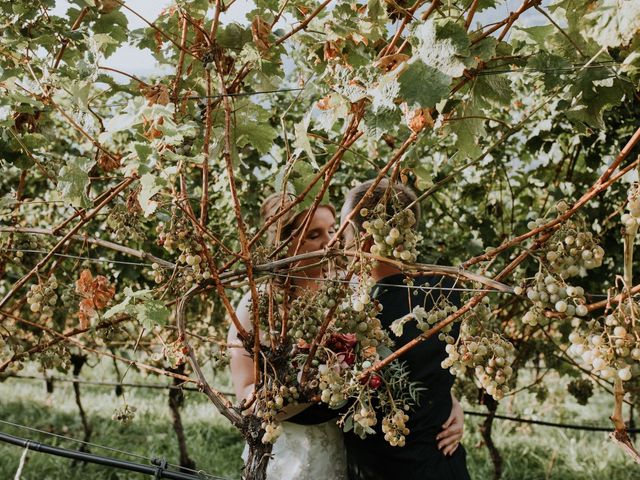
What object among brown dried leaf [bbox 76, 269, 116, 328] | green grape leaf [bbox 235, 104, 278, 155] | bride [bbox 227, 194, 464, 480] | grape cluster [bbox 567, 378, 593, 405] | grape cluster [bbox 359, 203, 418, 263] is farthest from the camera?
grape cluster [bbox 567, 378, 593, 405]

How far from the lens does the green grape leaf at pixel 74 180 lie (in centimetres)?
145

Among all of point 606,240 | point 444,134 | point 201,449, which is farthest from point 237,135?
point 201,449

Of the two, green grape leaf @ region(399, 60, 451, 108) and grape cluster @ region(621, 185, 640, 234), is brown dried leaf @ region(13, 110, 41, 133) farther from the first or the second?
grape cluster @ region(621, 185, 640, 234)

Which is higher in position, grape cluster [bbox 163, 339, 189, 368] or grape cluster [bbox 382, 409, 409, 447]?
grape cluster [bbox 163, 339, 189, 368]

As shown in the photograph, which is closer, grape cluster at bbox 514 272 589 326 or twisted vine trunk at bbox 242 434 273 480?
grape cluster at bbox 514 272 589 326

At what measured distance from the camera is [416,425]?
1.98 meters

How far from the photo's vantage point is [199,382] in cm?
143

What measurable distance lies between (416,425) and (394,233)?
100cm

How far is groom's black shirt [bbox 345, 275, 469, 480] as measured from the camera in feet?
6.43

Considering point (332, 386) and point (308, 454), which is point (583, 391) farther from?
point (332, 386)

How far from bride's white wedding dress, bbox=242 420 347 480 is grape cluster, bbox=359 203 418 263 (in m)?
1.10

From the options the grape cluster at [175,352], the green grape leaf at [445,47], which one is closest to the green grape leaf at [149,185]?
the grape cluster at [175,352]

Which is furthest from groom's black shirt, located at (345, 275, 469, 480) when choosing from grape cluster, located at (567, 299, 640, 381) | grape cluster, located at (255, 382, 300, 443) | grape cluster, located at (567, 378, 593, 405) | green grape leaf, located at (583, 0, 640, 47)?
grape cluster, located at (567, 378, 593, 405)

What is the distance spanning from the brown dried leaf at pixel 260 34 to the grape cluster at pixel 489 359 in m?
0.82
